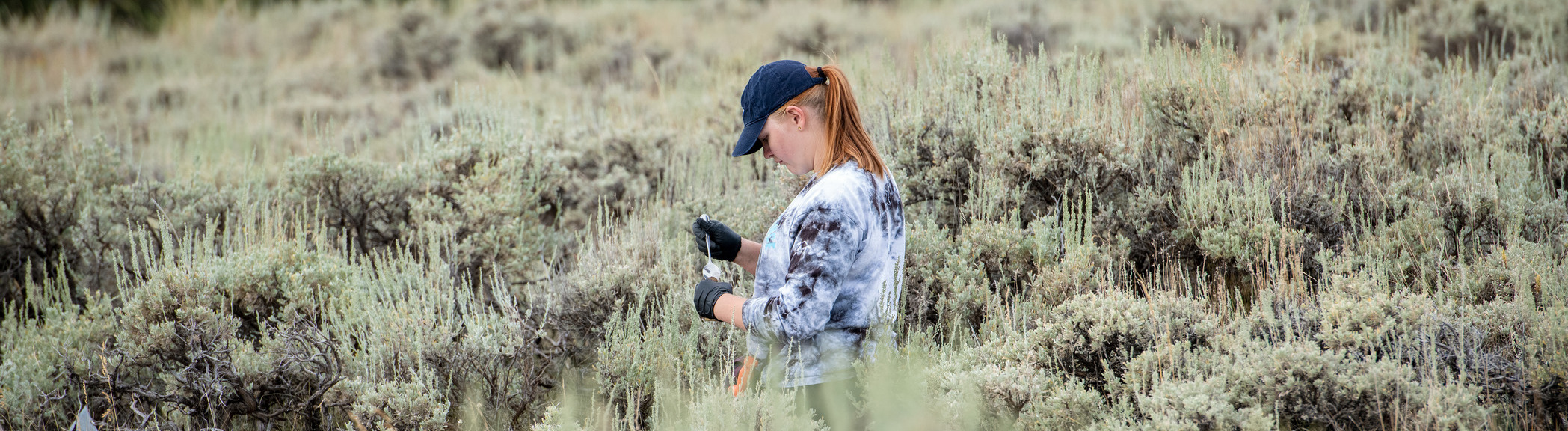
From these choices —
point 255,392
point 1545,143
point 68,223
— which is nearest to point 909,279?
point 255,392

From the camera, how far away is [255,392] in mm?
3654

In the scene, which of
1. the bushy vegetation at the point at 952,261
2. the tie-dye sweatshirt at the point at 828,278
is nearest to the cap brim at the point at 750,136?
the tie-dye sweatshirt at the point at 828,278

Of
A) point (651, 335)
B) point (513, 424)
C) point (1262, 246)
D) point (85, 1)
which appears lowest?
point (513, 424)

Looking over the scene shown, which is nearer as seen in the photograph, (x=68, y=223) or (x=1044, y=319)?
(x=1044, y=319)

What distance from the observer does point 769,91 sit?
258 cm

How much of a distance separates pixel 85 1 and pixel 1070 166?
16726 mm

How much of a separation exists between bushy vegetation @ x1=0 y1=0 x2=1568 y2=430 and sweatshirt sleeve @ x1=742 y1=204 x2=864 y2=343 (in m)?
0.28

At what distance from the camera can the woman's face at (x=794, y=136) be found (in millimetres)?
2605

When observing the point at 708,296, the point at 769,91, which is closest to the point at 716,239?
the point at 708,296

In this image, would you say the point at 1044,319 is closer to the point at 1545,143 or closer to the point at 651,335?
the point at 651,335

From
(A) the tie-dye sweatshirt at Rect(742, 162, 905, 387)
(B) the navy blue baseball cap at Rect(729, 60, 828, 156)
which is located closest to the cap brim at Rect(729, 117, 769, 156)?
(B) the navy blue baseball cap at Rect(729, 60, 828, 156)

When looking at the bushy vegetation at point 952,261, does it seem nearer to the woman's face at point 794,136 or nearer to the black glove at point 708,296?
the black glove at point 708,296

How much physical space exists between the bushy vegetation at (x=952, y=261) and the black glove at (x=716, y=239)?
325 mm

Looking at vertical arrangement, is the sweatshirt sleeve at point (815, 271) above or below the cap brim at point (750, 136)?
below
